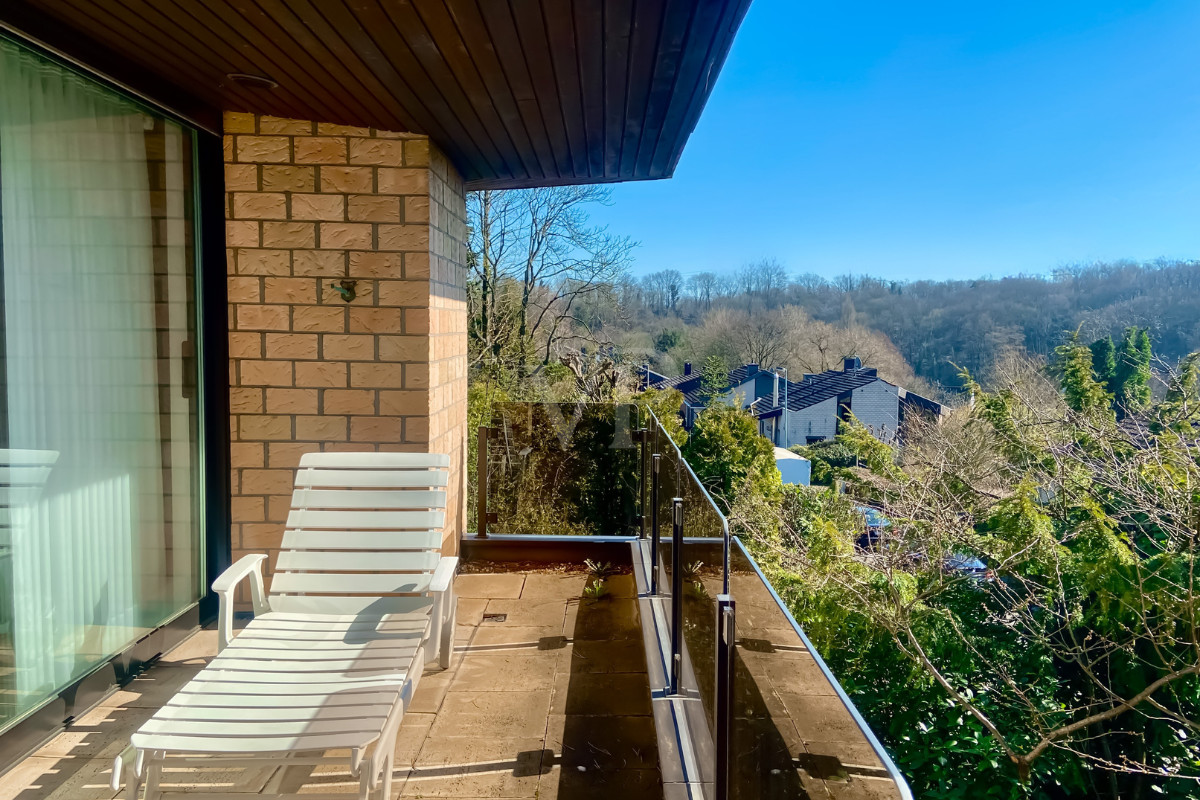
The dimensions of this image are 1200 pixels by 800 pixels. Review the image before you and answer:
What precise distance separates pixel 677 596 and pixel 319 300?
2.34 meters

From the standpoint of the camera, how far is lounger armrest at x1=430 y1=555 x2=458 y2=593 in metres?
2.67

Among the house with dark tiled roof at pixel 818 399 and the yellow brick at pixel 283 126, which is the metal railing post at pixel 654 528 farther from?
the house with dark tiled roof at pixel 818 399

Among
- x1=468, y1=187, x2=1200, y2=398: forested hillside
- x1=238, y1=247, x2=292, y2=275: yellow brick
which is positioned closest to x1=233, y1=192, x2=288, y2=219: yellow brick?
x1=238, y1=247, x2=292, y2=275: yellow brick

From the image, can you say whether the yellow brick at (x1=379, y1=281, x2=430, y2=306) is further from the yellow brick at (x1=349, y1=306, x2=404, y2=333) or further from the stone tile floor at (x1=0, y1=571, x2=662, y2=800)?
the stone tile floor at (x1=0, y1=571, x2=662, y2=800)

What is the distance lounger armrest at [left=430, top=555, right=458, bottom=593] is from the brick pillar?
43.4 inches

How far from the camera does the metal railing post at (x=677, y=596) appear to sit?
8.59 feet

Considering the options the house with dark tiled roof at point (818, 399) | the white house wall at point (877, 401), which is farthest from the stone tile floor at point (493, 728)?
the white house wall at point (877, 401)

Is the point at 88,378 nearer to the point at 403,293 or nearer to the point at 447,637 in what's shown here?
the point at 403,293

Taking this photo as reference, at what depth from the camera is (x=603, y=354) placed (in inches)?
664

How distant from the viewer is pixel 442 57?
2699 millimetres

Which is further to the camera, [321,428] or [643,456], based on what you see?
[643,456]

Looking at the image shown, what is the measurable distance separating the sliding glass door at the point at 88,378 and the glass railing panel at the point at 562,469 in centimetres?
199

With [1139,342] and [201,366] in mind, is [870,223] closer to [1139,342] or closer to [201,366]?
[1139,342]

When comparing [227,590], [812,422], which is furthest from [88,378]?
[812,422]
